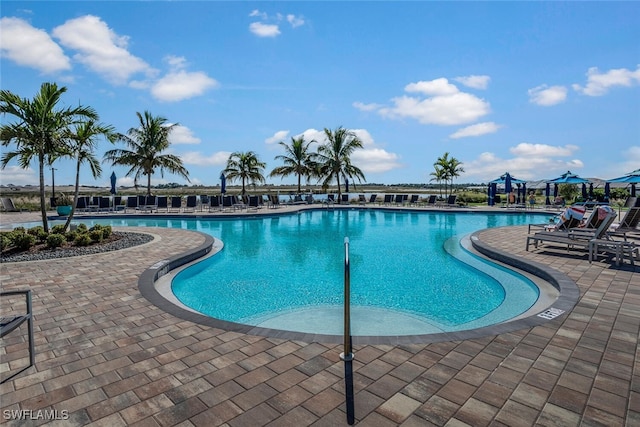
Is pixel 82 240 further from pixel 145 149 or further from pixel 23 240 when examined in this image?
pixel 145 149

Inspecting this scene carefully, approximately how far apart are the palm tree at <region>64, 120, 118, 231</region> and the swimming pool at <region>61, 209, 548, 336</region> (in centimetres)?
449

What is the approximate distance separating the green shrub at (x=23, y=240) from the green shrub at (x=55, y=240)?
39 cm

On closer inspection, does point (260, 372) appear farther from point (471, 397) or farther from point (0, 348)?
point (0, 348)

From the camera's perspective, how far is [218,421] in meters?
2.20

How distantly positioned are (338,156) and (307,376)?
24164mm

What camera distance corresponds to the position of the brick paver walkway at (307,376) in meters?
2.26

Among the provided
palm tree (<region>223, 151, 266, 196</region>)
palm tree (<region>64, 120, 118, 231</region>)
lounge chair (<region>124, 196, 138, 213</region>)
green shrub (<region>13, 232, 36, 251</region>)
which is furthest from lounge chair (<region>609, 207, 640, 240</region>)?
palm tree (<region>223, 151, 266, 196</region>)

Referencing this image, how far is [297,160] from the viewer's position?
27.0m

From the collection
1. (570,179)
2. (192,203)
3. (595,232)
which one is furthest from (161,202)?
(570,179)

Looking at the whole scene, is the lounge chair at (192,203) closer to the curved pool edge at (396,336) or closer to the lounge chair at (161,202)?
the lounge chair at (161,202)

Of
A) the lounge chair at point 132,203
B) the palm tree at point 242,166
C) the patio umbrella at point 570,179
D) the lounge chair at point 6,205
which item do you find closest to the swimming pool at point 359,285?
the patio umbrella at point 570,179

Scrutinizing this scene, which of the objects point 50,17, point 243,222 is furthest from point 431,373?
point 243,222

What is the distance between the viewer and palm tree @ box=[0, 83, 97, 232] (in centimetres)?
849

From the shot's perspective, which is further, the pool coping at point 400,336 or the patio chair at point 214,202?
the patio chair at point 214,202
